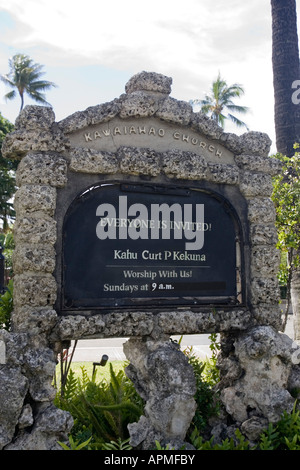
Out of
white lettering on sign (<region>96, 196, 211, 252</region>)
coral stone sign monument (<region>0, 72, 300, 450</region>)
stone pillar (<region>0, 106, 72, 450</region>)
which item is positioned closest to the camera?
stone pillar (<region>0, 106, 72, 450</region>)

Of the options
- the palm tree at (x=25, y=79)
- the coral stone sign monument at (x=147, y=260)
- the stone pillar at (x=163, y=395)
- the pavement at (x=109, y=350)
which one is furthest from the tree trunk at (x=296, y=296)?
the palm tree at (x=25, y=79)

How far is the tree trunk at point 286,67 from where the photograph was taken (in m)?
8.68

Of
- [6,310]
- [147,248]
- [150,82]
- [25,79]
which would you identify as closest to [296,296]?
[147,248]

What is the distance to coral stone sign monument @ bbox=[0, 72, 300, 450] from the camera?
4223mm

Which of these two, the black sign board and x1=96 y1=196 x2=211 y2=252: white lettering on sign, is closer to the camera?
the black sign board

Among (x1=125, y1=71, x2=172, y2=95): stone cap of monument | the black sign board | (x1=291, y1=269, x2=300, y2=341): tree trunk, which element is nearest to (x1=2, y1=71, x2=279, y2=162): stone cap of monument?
(x1=125, y1=71, x2=172, y2=95): stone cap of monument

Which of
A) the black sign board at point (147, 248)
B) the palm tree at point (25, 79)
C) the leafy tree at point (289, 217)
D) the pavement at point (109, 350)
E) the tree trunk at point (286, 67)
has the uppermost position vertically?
the palm tree at point (25, 79)

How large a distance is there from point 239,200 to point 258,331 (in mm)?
1382

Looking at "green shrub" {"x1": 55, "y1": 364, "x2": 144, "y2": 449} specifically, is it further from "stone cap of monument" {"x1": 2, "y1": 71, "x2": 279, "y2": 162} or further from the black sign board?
"stone cap of monument" {"x1": 2, "y1": 71, "x2": 279, "y2": 162}

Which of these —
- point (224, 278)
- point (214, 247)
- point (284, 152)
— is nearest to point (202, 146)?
point (214, 247)

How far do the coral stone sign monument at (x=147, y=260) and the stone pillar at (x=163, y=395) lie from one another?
10 millimetres

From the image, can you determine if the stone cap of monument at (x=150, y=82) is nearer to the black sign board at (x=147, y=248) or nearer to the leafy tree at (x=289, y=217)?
the black sign board at (x=147, y=248)

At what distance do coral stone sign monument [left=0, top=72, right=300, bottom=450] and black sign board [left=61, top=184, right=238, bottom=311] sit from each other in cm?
1
